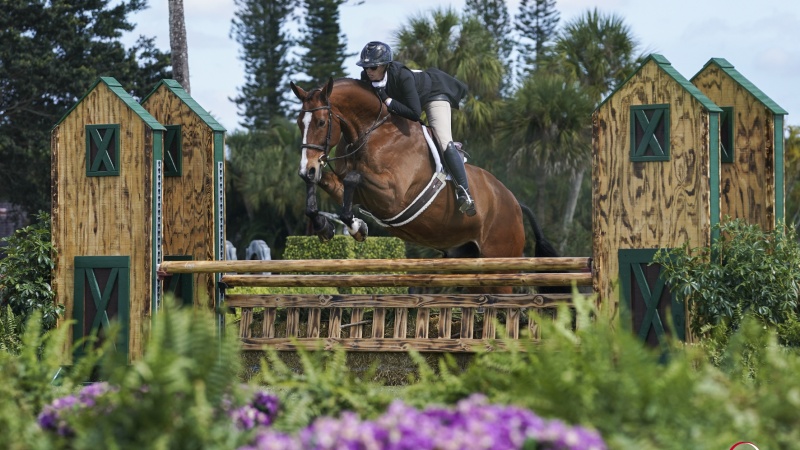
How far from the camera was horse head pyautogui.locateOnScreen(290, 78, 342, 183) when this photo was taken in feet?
20.2

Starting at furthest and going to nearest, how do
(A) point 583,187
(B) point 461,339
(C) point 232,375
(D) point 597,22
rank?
(A) point 583,187 → (D) point 597,22 → (B) point 461,339 → (C) point 232,375

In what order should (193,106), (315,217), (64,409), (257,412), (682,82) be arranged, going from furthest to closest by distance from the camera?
(193,106)
(315,217)
(682,82)
(257,412)
(64,409)

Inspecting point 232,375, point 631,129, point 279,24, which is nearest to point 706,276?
point 631,129

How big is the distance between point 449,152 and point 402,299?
1282 millimetres

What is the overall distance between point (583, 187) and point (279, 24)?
13875 millimetres

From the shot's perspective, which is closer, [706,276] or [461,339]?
[706,276]

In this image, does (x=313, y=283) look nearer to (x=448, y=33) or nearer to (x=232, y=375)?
(x=232, y=375)

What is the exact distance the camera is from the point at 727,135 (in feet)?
20.5

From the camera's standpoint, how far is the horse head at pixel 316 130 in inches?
242

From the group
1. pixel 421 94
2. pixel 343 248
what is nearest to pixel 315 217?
pixel 421 94

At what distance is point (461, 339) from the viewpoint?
5.80 metres

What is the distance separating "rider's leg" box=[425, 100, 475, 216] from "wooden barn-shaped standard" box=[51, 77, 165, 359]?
185 cm

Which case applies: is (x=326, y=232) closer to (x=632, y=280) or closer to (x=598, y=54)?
(x=632, y=280)

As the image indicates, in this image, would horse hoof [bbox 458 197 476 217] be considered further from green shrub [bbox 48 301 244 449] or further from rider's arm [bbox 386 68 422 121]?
green shrub [bbox 48 301 244 449]
